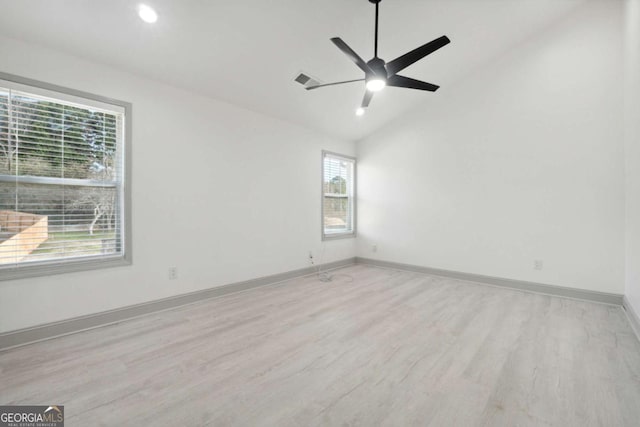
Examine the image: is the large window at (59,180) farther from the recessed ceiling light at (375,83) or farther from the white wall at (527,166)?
the white wall at (527,166)

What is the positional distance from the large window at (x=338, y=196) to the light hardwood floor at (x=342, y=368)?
7.47 feet

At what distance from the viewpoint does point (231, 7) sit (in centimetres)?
248

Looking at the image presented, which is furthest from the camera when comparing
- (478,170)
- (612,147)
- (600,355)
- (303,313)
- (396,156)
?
(396,156)

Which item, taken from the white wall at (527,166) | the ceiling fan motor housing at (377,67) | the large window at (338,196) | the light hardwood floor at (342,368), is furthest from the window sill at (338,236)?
the ceiling fan motor housing at (377,67)

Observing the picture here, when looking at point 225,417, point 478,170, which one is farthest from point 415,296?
point 225,417

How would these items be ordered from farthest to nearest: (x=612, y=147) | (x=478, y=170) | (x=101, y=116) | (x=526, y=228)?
(x=478, y=170) < (x=526, y=228) < (x=612, y=147) < (x=101, y=116)

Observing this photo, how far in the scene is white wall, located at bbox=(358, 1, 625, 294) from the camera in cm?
353

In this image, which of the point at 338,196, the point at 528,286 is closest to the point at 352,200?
the point at 338,196

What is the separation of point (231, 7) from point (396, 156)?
3664 millimetres

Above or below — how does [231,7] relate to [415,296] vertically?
above

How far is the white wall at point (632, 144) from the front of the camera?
9.00 feet

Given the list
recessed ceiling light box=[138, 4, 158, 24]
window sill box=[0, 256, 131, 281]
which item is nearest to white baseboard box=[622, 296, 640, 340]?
window sill box=[0, 256, 131, 281]

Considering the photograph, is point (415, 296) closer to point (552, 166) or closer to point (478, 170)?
point (478, 170)

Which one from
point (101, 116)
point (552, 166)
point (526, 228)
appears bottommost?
point (526, 228)
